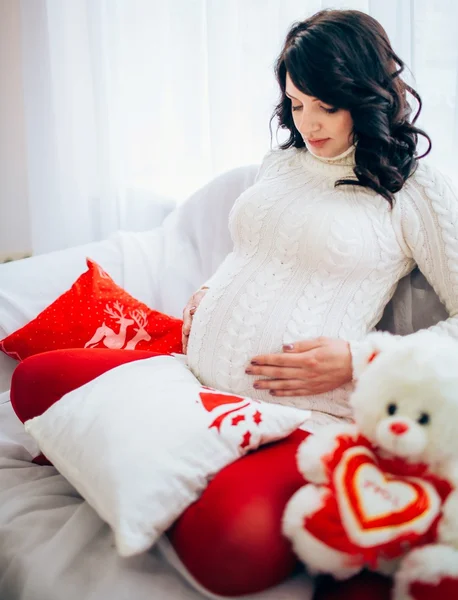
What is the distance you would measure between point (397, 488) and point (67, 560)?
49cm

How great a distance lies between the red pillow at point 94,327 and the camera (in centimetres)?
140

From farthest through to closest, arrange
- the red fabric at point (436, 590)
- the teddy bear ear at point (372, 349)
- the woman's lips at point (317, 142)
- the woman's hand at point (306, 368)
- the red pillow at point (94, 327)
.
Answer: the red pillow at point (94, 327)
the woman's lips at point (317, 142)
the woman's hand at point (306, 368)
the teddy bear ear at point (372, 349)
the red fabric at point (436, 590)

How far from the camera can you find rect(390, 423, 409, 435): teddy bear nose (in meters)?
0.69

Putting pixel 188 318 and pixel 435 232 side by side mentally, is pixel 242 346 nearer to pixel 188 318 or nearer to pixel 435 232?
pixel 188 318

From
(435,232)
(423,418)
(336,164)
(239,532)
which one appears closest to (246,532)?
(239,532)

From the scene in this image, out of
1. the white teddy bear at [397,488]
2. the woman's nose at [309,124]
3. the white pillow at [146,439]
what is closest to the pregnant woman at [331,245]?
the woman's nose at [309,124]

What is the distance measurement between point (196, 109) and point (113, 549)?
4.63ft

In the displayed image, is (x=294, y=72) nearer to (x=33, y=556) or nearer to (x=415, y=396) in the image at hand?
(x=415, y=396)

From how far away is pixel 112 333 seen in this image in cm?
142

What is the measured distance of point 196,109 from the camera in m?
1.90

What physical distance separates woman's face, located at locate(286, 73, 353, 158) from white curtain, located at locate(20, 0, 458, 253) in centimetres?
29

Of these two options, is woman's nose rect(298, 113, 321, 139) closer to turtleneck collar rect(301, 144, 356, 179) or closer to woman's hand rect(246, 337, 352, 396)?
turtleneck collar rect(301, 144, 356, 179)

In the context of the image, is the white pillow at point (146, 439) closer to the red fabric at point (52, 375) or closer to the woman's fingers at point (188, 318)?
the red fabric at point (52, 375)

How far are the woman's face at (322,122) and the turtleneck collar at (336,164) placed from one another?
0.5 inches
